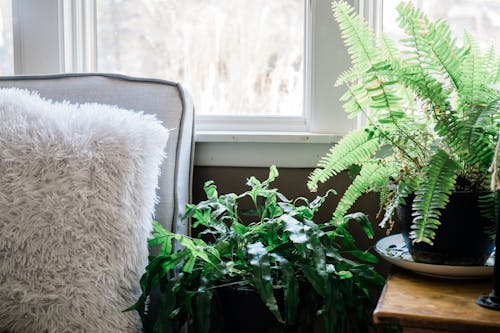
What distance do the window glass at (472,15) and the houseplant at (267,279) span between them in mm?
666

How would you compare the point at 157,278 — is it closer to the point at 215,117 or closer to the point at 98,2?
the point at 215,117

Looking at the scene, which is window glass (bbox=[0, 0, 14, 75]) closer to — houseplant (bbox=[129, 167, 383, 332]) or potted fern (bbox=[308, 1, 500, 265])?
houseplant (bbox=[129, 167, 383, 332])

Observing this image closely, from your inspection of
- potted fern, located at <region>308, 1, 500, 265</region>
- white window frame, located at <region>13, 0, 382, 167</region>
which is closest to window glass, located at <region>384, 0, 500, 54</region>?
white window frame, located at <region>13, 0, 382, 167</region>

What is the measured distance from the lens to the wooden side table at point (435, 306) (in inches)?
35.4

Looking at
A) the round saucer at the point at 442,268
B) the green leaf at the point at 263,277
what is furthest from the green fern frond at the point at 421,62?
the green leaf at the point at 263,277

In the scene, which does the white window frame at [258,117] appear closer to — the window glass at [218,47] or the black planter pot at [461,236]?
the window glass at [218,47]

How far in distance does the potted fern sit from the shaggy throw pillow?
478mm

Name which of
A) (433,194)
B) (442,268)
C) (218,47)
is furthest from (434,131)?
(218,47)

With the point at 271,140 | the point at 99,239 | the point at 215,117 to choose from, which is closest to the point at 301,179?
the point at 271,140

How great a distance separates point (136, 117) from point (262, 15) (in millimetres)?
615

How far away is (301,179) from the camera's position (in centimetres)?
159

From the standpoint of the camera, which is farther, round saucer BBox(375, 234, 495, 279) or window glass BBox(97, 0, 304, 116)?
window glass BBox(97, 0, 304, 116)

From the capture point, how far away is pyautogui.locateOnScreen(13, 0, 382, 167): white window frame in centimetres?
158

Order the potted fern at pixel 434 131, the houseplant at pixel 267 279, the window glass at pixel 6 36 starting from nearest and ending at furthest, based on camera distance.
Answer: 1. the potted fern at pixel 434 131
2. the houseplant at pixel 267 279
3. the window glass at pixel 6 36
